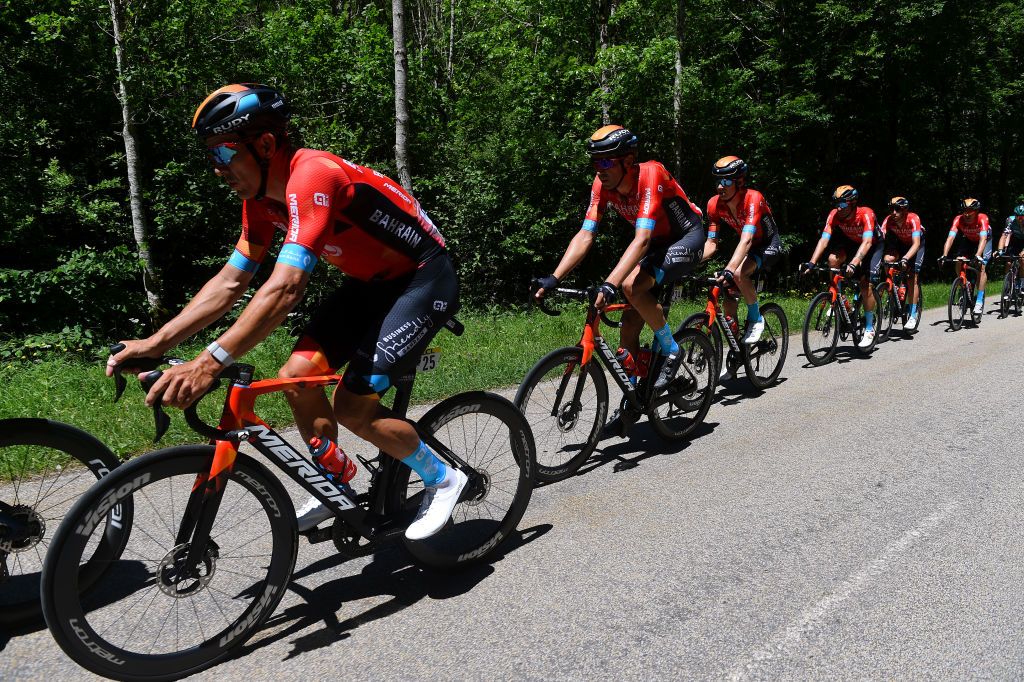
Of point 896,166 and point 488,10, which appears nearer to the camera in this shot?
point 488,10

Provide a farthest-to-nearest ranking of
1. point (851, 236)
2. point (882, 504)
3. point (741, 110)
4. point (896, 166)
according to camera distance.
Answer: point (896, 166) < point (741, 110) < point (851, 236) < point (882, 504)

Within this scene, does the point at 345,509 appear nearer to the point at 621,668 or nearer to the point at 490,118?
the point at 621,668

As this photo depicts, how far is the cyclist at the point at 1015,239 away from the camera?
14.2 m

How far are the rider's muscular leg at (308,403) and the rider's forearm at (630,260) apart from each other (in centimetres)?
237

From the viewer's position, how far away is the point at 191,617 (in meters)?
2.99

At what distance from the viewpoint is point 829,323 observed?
9.16 metres

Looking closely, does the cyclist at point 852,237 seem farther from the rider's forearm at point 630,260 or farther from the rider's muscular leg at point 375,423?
the rider's muscular leg at point 375,423

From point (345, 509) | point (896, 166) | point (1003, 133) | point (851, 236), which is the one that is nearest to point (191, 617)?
point (345, 509)

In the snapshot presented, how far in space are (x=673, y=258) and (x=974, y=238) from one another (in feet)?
35.6

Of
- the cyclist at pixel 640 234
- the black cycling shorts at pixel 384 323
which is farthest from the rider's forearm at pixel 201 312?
the cyclist at pixel 640 234

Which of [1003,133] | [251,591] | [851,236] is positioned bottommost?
[251,591]

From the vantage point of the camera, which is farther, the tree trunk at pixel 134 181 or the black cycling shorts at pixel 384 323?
the tree trunk at pixel 134 181

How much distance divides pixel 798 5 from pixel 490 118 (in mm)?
9393

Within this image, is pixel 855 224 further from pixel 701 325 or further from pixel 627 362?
pixel 627 362
